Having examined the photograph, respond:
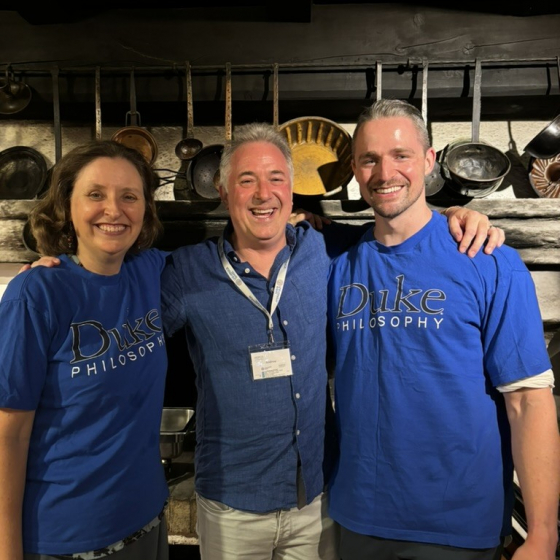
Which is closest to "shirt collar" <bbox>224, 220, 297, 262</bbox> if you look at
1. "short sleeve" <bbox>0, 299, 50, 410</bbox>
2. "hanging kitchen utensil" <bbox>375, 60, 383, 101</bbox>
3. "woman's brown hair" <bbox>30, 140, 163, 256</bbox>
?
"woman's brown hair" <bbox>30, 140, 163, 256</bbox>

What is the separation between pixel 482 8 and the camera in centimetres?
260

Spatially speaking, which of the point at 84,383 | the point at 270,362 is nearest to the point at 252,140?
the point at 270,362

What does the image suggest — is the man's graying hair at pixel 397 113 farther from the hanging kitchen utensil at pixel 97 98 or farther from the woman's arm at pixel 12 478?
the hanging kitchen utensil at pixel 97 98

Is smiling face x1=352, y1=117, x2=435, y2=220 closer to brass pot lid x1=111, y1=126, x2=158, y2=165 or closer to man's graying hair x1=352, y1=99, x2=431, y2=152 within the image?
man's graying hair x1=352, y1=99, x2=431, y2=152

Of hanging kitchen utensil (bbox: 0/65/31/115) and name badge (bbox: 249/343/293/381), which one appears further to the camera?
hanging kitchen utensil (bbox: 0/65/31/115)

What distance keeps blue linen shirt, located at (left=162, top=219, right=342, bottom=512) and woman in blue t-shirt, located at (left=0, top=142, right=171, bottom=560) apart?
156mm

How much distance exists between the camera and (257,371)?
1.39 metres

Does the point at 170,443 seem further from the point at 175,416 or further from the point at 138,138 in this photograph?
the point at 138,138

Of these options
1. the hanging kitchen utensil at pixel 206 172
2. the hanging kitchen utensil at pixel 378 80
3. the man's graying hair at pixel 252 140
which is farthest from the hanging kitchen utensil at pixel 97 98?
the hanging kitchen utensil at pixel 378 80

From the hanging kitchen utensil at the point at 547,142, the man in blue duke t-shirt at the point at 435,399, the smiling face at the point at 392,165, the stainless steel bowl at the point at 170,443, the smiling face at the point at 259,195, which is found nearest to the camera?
→ the man in blue duke t-shirt at the point at 435,399

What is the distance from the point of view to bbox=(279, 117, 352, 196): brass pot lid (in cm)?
259

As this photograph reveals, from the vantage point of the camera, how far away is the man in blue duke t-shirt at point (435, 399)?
121 centimetres

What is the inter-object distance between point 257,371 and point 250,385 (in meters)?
0.05

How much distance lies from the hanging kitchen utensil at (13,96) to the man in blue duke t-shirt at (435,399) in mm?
2382
